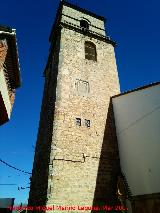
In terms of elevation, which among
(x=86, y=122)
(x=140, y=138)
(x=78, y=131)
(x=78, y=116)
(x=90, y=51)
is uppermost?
(x=90, y=51)

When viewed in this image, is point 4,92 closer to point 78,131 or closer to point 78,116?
point 78,131

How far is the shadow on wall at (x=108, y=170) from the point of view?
10461mm

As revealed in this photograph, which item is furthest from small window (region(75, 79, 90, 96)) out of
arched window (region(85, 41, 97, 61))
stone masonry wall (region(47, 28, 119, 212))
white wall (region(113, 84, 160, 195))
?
arched window (region(85, 41, 97, 61))

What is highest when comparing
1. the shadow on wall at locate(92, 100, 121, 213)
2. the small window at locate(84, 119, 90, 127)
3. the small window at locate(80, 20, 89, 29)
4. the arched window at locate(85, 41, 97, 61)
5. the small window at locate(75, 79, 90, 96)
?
the small window at locate(80, 20, 89, 29)

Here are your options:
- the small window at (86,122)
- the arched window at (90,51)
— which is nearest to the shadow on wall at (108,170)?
the small window at (86,122)

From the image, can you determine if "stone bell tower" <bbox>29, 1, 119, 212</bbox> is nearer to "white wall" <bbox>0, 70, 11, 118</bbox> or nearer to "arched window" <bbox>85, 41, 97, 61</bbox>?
"arched window" <bbox>85, 41, 97, 61</bbox>

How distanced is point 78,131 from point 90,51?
669 centimetres

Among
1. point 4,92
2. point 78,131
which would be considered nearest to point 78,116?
point 78,131

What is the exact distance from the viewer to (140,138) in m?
10.9

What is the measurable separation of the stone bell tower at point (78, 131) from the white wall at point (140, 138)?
27.4 inches

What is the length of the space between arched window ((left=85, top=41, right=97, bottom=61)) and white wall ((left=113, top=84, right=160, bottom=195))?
4.30 metres

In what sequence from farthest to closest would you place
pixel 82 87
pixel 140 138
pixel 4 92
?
pixel 82 87 < pixel 140 138 < pixel 4 92

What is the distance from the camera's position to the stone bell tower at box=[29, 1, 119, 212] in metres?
10.2

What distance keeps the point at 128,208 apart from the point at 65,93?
6475 millimetres
